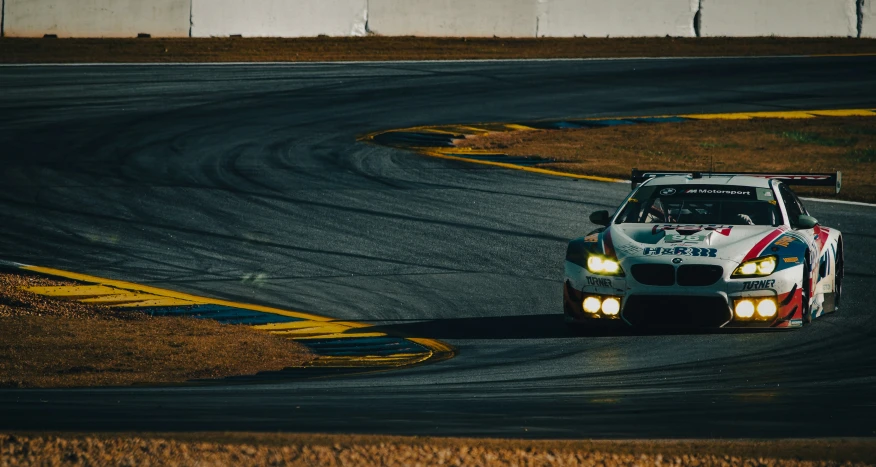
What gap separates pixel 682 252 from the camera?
10.7m

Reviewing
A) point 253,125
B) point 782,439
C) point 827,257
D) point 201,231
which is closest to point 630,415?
point 782,439

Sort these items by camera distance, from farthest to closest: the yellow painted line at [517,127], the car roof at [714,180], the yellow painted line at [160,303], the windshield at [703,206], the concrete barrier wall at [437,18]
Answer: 1. the concrete barrier wall at [437,18]
2. the yellow painted line at [517,127]
3. the yellow painted line at [160,303]
4. the car roof at [714,180]
5. the windshield at [703,206]

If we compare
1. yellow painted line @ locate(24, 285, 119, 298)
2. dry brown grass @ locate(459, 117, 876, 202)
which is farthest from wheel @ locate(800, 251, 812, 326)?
dry brown grass @ locate(459, 117, 876, 202)

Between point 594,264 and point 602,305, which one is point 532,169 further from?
point 602,305

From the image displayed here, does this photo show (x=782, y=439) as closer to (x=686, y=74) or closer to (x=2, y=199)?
(x=2, y=199)

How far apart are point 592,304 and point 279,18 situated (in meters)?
20.4

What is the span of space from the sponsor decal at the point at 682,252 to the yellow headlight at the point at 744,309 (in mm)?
416

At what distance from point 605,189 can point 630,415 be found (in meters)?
10.6

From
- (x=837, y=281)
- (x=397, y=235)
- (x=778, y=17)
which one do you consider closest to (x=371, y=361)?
(x=837, y=281)

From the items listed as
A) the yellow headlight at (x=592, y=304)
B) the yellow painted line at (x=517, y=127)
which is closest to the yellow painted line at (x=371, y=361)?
the yellow headlight at (x=592, y=304)

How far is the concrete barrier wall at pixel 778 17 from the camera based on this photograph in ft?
108

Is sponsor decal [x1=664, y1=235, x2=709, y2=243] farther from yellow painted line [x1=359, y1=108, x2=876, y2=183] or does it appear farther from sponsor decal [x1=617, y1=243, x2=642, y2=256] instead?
yellow painted line [x1=359, y1=108, x2=876, y2=183]

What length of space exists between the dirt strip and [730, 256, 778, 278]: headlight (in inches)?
152

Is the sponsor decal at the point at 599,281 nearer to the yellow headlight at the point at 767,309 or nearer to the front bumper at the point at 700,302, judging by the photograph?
the front bumper at the point at 700,302
